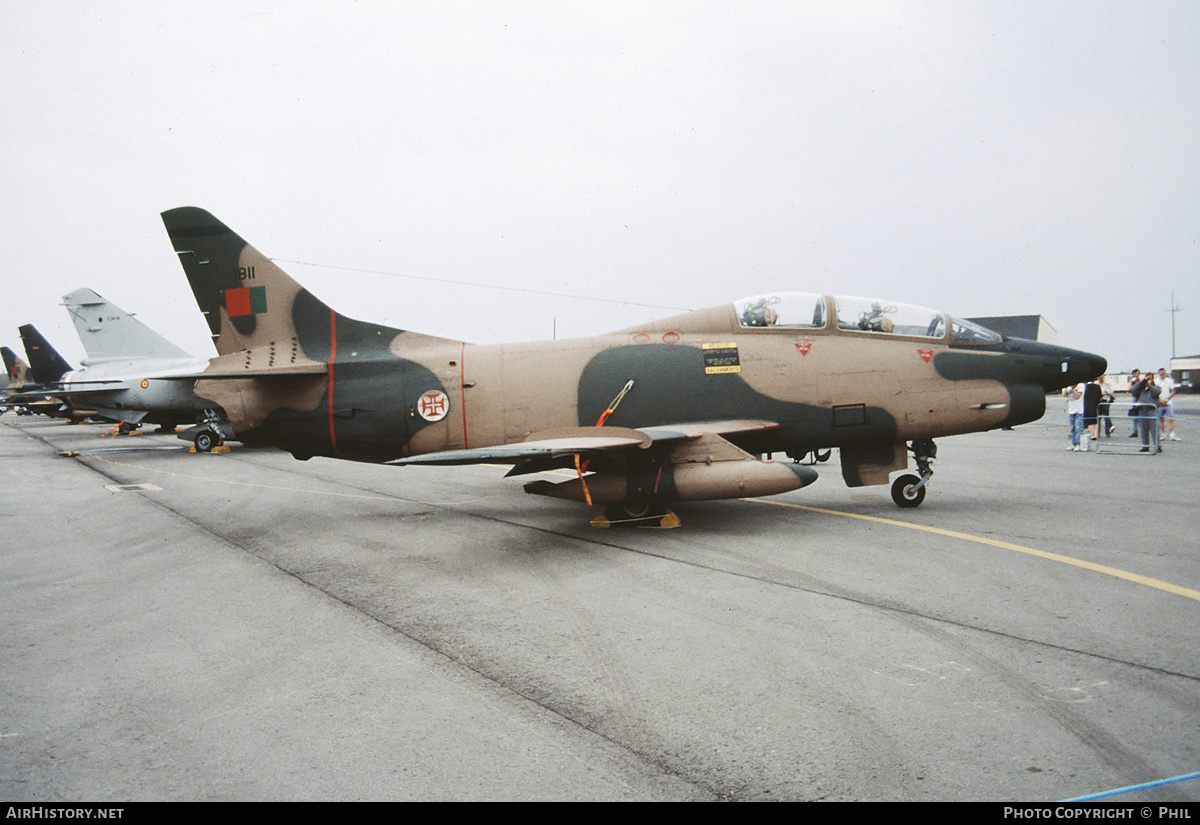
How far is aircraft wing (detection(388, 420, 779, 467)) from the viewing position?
706 centimetres

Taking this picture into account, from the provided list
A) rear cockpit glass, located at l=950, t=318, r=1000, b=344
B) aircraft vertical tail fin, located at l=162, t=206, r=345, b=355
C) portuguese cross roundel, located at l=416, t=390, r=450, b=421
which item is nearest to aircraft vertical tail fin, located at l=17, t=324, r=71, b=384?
aircraft vertical tail fin, located at l=162, t=206, r=345, b=355

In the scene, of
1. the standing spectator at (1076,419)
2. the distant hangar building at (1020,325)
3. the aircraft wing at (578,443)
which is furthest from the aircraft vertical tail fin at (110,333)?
the distant hangar building at (1020,325)

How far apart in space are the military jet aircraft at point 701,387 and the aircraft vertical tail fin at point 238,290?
0.52m

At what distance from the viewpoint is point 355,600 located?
5938mm

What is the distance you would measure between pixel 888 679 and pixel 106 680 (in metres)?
4.62

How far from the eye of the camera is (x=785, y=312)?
941 cm

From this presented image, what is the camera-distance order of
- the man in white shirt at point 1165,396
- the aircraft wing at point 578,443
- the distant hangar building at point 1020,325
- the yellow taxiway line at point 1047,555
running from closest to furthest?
the yellow taxiway line at point 1047,555 < the aircraft wing at point 578,443 < the man in white shirt at point 1165,396 < the distant hangar building at point 1020,325

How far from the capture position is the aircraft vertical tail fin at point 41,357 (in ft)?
107

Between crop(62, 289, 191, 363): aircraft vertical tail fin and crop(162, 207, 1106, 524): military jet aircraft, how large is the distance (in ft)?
72.2

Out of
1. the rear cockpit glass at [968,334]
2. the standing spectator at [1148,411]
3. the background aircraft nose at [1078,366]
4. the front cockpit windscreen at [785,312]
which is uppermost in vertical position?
the front cockpit windscreen at [785,312]

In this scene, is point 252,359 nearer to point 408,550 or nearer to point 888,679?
point 408,550

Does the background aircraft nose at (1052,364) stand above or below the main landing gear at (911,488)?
above

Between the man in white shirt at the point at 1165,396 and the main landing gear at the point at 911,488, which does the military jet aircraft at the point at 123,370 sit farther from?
the man in white shirt at the point at 1165,396
